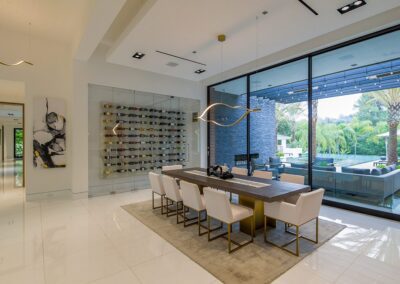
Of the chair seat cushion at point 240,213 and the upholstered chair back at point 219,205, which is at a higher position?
the upholstered chair back at point 219,205

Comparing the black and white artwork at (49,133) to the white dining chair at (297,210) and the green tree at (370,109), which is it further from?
the green tree at (370,109)

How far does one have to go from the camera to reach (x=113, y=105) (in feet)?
19.8

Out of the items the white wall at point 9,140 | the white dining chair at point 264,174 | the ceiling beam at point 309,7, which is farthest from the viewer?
the white wall at point 9,140

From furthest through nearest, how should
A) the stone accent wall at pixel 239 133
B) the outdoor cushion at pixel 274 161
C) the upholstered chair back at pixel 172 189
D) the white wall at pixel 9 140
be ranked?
1. the white wall at pixel 9 140
2. the stone accent wall at pixel 239 133
3. the outdoor cushion at pixel 274 161
4. the upholstered chair back at pixel 172 189

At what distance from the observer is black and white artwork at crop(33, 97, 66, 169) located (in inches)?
209

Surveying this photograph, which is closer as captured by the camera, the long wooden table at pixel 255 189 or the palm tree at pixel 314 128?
the long wooden table at pixel 255 189

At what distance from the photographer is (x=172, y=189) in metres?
3.91

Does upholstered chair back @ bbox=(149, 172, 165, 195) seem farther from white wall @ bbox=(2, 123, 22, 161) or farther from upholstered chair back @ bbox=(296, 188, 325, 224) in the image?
white wall @ bbox=(2, 123, 22, 161)

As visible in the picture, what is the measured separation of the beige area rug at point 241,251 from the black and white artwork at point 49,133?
3171 mm

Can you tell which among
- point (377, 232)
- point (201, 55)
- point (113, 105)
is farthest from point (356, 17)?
point (113, 105)

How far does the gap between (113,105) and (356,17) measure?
222 inches

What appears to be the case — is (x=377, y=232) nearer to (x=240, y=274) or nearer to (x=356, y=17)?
(x=240, y=274)

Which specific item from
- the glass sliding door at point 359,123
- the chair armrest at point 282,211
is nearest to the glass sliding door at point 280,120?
the glass sliding door at point 359,123

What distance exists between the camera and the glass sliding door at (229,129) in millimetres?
6836
